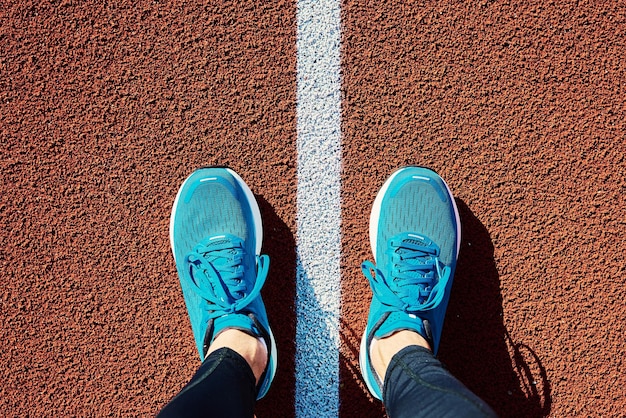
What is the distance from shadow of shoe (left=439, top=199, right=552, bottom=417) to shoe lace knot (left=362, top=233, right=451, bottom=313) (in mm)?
126

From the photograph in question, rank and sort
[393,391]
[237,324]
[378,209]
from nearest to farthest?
[393,391] < [237,324] < [378,209]

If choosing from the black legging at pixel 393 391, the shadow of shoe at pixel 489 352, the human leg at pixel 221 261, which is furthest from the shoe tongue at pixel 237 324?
the shadow of shoe at pixel 489 352

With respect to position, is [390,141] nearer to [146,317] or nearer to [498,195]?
[498,195]

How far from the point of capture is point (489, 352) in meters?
1.80

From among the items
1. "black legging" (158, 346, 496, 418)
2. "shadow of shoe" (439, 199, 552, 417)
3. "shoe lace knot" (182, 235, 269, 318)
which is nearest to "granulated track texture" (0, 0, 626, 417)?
"shadow of shoe" (439, 199, 552, 417)

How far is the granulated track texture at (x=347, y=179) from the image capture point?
1.80 m

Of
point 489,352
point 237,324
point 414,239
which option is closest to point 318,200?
point 414,239

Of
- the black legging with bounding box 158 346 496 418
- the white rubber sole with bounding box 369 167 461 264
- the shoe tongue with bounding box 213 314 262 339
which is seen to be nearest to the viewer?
the black legging with bounding box 158 346 496 418

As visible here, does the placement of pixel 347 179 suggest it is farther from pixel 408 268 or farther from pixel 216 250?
pixel 216 250

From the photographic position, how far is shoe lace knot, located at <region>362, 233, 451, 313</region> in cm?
172

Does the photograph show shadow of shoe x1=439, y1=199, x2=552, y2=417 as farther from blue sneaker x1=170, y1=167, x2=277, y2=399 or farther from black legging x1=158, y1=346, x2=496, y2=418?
blue sneaker x1=170, y1=167, x2=277, y2=399

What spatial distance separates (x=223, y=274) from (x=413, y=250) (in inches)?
27.5

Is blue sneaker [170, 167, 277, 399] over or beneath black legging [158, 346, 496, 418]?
over

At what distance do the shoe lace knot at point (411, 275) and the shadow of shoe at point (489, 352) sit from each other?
126 millimetres
